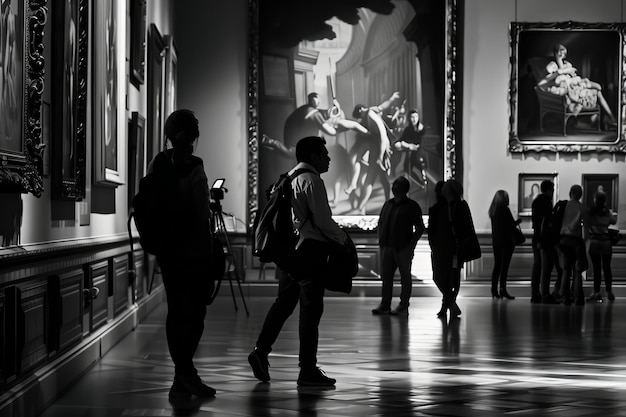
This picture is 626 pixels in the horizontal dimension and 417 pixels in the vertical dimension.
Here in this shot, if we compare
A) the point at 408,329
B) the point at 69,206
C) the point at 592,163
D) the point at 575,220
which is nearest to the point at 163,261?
the point at 69,206

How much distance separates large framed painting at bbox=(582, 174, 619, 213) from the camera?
17203 millimetres

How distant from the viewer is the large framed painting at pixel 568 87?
17.2 meters

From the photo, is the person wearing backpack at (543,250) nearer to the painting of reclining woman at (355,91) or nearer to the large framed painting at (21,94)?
the painting of reclining woman at (355,91)

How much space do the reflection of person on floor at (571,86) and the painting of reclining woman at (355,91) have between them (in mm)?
1706

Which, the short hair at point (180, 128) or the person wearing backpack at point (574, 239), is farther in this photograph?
the person wearing backpack at point (574, 239)

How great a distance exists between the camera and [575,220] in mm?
14867

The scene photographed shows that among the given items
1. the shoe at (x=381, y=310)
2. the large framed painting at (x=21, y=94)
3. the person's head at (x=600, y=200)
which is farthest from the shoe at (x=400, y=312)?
the large framed painting at (x=21, y=94)

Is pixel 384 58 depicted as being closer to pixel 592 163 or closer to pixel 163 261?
pixel 592 163

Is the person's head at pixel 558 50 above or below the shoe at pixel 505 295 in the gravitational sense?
above

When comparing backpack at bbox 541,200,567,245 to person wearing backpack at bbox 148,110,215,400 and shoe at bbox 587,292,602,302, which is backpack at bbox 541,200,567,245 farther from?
person wearing backpack at bbox 148,110,215,400

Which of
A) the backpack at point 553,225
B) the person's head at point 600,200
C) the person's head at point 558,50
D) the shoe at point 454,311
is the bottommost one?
the shoe at point 454,311

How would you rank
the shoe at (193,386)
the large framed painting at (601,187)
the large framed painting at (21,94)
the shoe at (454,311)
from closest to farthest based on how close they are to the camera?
the large framed painting at (21,94) < the shoe at (193,386) < the shoe at (454,311) < the large framed painting at (601,187)

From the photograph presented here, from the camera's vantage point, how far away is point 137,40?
1141 cm

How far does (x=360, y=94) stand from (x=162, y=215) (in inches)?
431
